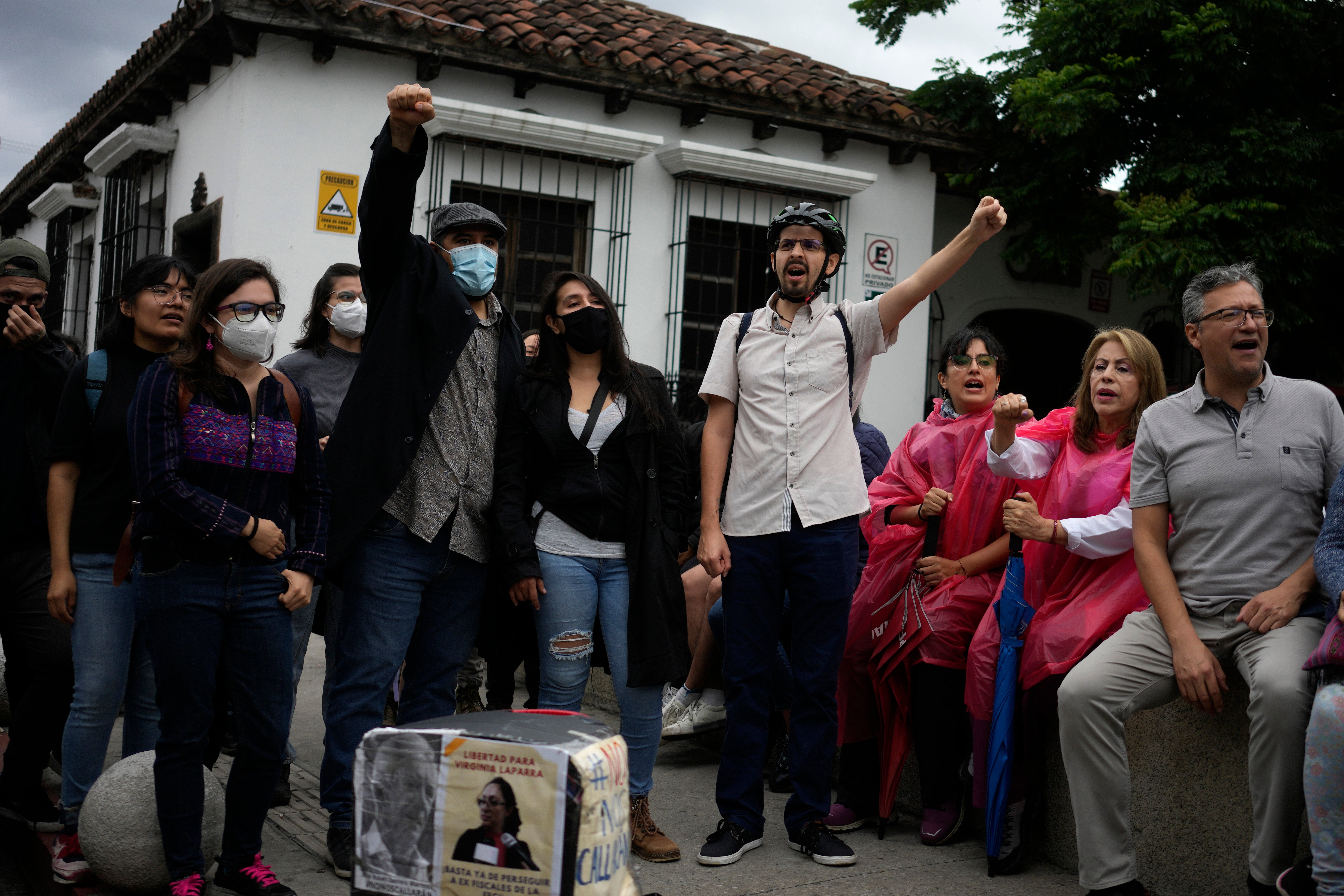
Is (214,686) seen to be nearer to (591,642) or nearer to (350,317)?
(591,642)

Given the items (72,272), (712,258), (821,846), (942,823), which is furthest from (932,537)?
(72,272)

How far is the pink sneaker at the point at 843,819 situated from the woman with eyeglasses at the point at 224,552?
199 cm

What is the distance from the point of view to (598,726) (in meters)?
2.66

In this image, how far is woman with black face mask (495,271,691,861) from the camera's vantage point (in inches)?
148

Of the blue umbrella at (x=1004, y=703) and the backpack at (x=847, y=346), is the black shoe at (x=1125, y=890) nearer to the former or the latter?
the blue umbrella at (x=1004, y=703)

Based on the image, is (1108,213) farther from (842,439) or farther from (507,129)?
(842,439)

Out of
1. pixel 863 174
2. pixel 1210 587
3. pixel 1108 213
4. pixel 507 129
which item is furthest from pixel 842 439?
pixel 1108 213

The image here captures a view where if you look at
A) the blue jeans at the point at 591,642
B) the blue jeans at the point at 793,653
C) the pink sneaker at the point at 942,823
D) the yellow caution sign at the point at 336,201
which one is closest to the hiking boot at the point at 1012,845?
the pink sneaker at the point at 942,823

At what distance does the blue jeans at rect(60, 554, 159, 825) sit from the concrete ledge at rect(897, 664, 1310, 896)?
3.18m

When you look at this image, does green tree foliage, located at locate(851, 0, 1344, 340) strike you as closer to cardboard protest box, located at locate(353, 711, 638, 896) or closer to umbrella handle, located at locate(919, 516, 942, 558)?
umbrella handle, located at locate(919, 516, 942, 558)

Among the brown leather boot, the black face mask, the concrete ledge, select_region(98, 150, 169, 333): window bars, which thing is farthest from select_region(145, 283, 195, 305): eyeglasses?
select_region(98, 150, 169, 333): window bars

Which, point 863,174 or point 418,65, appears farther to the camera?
point 863,174

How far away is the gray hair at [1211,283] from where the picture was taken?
142 inches

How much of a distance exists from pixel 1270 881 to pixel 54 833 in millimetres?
4053
